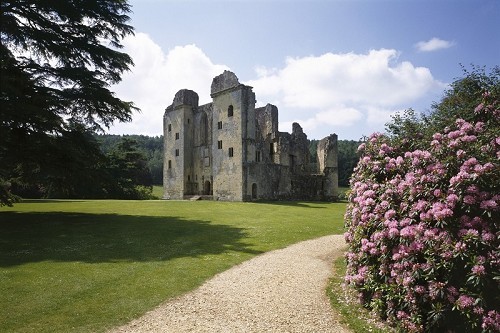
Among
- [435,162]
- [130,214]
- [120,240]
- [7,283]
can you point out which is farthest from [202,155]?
[435,162]

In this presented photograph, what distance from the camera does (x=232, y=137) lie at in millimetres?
38906

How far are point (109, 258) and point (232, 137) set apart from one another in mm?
28053

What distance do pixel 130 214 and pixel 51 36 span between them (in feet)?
36.8

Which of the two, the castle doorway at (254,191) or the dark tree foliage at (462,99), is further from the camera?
the castle doorway at (254,191)

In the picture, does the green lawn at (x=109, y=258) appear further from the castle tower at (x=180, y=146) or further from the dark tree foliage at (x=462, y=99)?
the castle tower at (x=180, y=146)

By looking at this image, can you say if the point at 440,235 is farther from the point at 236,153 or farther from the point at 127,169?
the point at 127,169

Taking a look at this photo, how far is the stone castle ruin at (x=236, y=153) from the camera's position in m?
38.3

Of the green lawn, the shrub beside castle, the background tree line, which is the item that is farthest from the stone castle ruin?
the shrub beside castle

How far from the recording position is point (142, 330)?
6.75 metres

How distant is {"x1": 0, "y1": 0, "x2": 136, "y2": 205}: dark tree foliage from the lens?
671 inches

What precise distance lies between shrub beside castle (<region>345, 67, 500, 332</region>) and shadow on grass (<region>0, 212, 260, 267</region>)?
19.6 ft

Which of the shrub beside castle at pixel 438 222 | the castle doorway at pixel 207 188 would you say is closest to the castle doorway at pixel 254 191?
the castle doorway at pixel 207 188

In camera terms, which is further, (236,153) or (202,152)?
(202,152)

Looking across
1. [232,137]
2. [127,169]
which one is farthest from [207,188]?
[127,169]
